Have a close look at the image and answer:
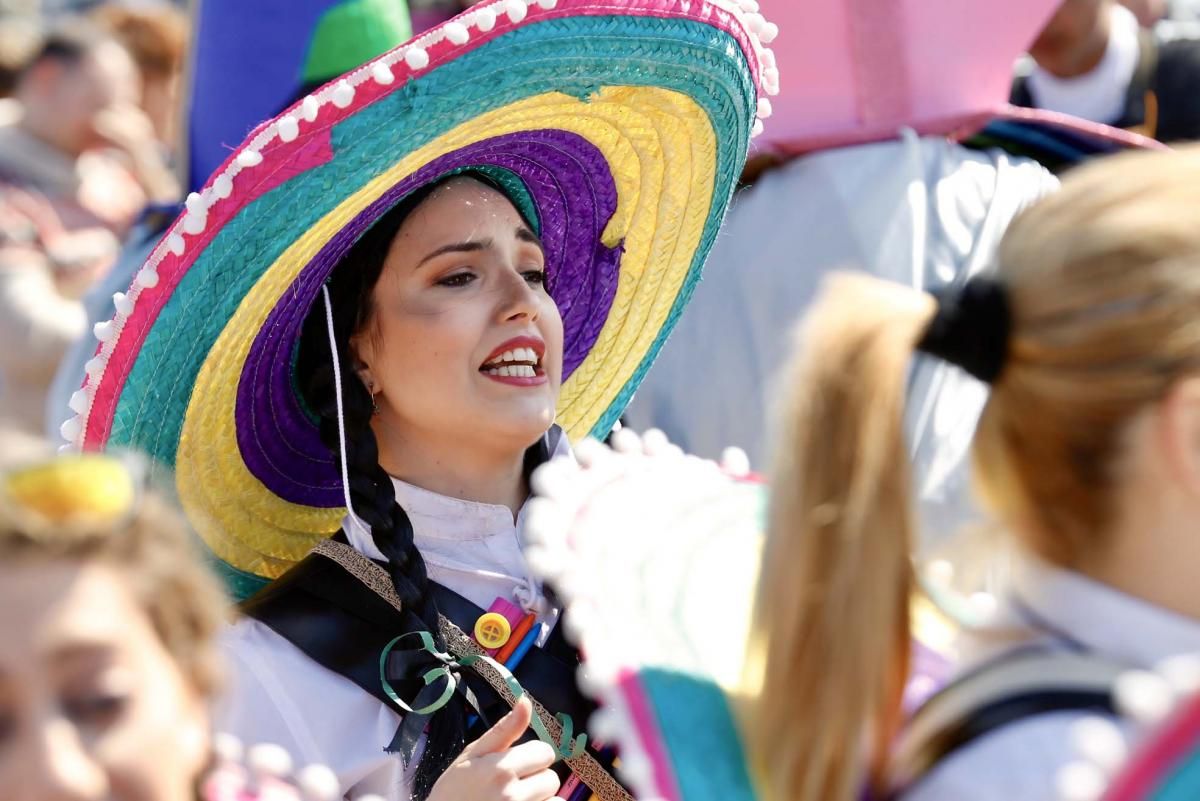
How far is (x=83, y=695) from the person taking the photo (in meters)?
1.00

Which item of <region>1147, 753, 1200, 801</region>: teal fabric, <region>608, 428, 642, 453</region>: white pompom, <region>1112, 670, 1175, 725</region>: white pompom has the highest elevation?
<region>608, 428, 642, 453</region>: white pompom

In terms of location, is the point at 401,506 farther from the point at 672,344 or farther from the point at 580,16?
the point at 672,344

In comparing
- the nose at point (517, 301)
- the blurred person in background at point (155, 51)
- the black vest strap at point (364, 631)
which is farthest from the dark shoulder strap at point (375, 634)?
the blurred person in background at point (155, 51)

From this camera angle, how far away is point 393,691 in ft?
6.23

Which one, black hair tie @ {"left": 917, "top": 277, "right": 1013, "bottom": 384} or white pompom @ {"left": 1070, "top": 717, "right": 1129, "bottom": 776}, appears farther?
black hair tie @ {"left": 917, "top": 277, "right": 1013, "bottom": 384}

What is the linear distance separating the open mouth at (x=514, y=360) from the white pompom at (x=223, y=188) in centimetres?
45

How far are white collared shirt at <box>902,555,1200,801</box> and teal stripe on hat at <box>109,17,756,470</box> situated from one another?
2.86ft

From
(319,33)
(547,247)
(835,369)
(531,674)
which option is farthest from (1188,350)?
(319,33)

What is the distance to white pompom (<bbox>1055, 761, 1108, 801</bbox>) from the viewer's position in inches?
39.0

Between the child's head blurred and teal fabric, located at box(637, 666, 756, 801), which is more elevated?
the child's head blurred

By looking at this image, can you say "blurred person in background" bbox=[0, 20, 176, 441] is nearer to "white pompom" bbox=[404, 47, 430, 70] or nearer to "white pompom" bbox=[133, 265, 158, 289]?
"white pompom" bbox=[133, 265, 158, 289]

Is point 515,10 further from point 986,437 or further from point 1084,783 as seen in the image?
point 1084,783

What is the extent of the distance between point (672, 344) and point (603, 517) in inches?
57.1

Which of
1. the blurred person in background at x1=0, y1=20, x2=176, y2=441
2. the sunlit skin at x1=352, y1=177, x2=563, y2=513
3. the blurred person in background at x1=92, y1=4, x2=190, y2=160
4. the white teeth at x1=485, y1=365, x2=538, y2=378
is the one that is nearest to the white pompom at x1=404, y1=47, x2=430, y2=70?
the sunlit skin at x1=352, y1=177, x2=563, y2=513
